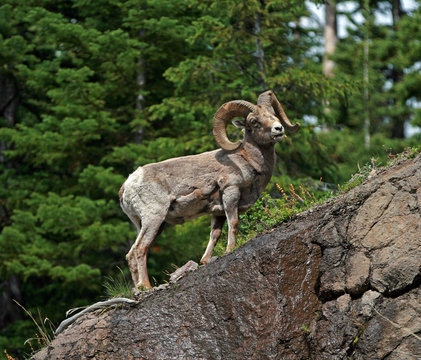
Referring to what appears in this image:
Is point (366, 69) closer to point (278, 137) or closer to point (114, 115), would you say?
point (114, 115)

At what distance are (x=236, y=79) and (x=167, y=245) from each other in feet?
15.3

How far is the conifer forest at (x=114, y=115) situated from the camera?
52.3 feet

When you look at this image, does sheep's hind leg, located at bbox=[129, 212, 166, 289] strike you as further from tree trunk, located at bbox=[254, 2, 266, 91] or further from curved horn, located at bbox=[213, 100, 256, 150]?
tree trunk, located at bbox=[254, 2, 266, 91]

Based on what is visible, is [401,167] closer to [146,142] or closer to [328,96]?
[328,96]

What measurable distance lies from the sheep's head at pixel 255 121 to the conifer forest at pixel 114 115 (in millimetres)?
4534

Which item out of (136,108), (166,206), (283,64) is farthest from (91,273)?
(166,206)

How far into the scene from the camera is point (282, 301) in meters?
7.72

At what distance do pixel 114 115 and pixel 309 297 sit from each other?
12470 mm

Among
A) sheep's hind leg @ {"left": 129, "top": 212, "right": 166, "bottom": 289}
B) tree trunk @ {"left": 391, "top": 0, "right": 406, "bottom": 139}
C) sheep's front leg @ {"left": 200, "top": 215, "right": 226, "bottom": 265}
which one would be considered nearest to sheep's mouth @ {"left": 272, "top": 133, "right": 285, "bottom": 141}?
sheep's front leg @ {"left": 200, "top": 215, "right": 226, "bottom": 265}

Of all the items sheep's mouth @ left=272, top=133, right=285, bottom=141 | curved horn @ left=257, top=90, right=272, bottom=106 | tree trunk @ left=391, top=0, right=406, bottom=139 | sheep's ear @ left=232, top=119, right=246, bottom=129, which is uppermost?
curved horn @ left=257, top=90, right=272, bottom=106

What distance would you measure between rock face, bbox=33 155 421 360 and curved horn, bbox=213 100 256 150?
1.49 m

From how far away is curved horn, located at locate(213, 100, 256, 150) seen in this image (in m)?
9.40

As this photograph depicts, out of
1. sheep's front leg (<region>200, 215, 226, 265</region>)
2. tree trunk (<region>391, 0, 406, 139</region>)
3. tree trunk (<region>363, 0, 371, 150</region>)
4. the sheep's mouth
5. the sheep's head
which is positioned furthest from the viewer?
tree trunk (<region>391, 0, 406, 139</region>)

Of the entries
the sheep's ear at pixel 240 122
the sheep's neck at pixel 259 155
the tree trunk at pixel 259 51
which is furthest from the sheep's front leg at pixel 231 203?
the tree trunk at pixel 259 51
